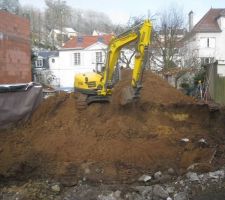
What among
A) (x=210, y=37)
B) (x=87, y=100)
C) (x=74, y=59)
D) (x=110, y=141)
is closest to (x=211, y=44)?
(x=210, y=37)

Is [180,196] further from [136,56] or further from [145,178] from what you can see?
[136,56]

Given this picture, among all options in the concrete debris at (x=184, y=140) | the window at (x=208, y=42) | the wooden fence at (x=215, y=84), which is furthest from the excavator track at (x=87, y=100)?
the window at (x=208, y=42)

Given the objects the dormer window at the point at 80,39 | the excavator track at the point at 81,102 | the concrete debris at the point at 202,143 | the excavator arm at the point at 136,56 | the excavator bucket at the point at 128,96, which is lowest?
the concrete debris at the point at 202,143

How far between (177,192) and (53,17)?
71.3 meters

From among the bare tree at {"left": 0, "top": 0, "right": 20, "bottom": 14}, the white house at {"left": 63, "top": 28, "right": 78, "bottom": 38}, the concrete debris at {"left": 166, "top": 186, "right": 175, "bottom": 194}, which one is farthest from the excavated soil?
the white house at {"left": 63, "top": 28, "right": 78, "bottom": 38}

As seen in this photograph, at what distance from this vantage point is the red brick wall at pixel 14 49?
42.0 feet

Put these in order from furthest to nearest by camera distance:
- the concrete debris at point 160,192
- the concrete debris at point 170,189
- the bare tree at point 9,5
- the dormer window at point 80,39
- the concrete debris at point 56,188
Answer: the dormer window at point 80,39 → the bare tree at point 9,5 → the concrete debris at point 56,188 → the concrete debris at point 170,189 → the concrete debris at point 160,192

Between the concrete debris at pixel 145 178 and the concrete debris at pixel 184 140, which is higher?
the concrete debris at pixel 184 140

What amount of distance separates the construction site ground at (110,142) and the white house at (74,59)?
31.8 m

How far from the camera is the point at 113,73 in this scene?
1135 centimetres

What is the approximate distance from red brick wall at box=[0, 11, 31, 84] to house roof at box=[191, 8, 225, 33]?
99.5ft

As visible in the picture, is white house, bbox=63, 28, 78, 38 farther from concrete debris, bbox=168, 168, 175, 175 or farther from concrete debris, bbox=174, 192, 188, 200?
concrete debris, bbox=174, 192, 188, 200

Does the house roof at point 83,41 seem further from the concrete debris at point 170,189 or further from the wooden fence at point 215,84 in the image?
the concrete debris at point 170,189

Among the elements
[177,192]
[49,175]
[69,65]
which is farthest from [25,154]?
[69,65]
